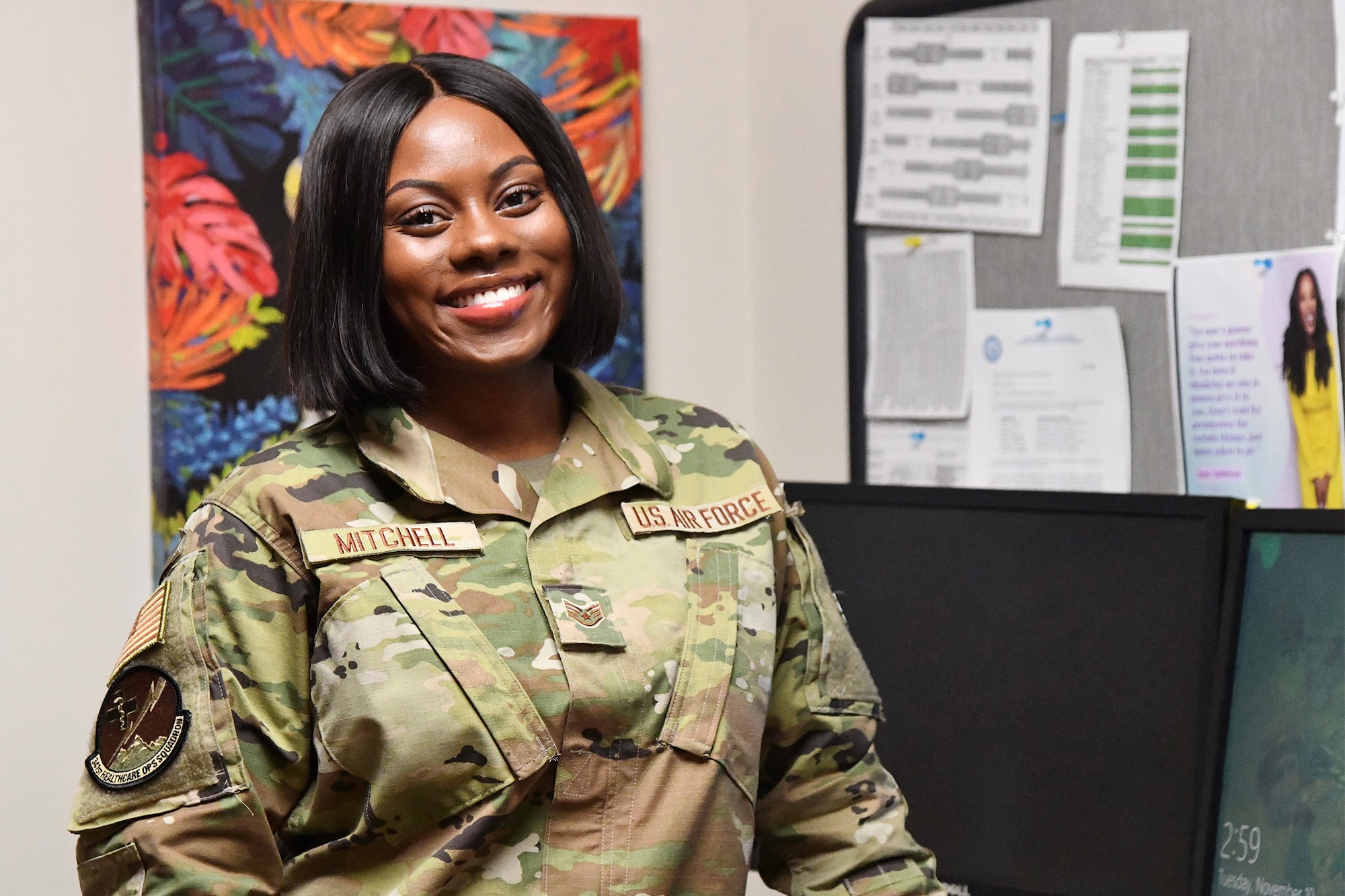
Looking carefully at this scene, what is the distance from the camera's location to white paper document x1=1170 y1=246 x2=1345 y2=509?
134 cm

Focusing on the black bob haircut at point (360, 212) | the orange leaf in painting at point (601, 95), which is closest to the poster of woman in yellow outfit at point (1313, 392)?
the black bob haircut at point (360, 212)

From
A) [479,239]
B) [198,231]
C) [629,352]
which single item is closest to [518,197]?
[479,239]

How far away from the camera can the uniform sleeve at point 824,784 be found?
41.3 inches

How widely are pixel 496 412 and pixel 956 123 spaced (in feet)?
2.87

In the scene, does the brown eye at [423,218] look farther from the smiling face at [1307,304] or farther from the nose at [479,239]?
the smiling face at [1307,304]

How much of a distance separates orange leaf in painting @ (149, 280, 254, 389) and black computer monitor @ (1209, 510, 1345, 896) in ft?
3.66

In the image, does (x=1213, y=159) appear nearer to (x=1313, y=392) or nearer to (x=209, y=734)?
(x=1313, y=392)

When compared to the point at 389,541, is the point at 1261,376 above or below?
above

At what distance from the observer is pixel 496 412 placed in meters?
1.06

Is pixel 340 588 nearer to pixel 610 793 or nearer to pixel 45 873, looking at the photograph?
pixel 610 793

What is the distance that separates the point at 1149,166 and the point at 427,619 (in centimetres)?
98

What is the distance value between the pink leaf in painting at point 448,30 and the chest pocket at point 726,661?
95cm

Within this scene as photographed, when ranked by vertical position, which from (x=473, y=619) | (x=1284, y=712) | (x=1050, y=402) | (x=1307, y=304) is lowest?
(x=1284, y=712)

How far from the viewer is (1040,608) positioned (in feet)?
4.32
